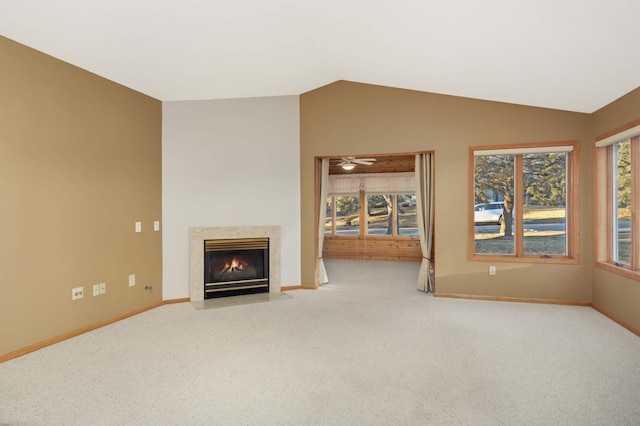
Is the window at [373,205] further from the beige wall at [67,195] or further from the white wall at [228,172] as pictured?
the beige wall at [67,195]

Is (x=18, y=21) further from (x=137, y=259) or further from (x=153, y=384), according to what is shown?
(x=153, y=384)

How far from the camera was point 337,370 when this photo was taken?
281 cm

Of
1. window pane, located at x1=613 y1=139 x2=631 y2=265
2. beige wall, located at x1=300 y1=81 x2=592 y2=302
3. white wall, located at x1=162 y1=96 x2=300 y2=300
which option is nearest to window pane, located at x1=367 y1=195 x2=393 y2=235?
beige wall, located at x1=300 y1=81 x2=592 y2=302

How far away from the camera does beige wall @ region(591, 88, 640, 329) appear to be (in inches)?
141

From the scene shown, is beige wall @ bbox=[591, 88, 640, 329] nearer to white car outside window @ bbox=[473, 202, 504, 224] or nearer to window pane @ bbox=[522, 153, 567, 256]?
window pane @ bbox=[522, 153, 567, 256]

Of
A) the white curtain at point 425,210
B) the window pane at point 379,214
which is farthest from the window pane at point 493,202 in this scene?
the window pane at point 379,214

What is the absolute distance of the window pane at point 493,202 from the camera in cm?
496

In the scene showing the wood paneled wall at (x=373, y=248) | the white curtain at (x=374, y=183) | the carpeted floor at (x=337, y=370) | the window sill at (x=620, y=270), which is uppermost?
the white curtain at (x=374, y=183)

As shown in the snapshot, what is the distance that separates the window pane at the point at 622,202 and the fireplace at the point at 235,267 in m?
4.44

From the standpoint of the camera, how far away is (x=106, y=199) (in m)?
4.02

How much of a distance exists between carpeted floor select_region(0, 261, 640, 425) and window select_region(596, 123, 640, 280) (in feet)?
2.50

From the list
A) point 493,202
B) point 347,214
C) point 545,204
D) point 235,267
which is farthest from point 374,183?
point 235,267

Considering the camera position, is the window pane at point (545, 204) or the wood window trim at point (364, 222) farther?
the wood window trim at point (364, 222)

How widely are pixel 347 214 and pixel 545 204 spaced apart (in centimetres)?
501
